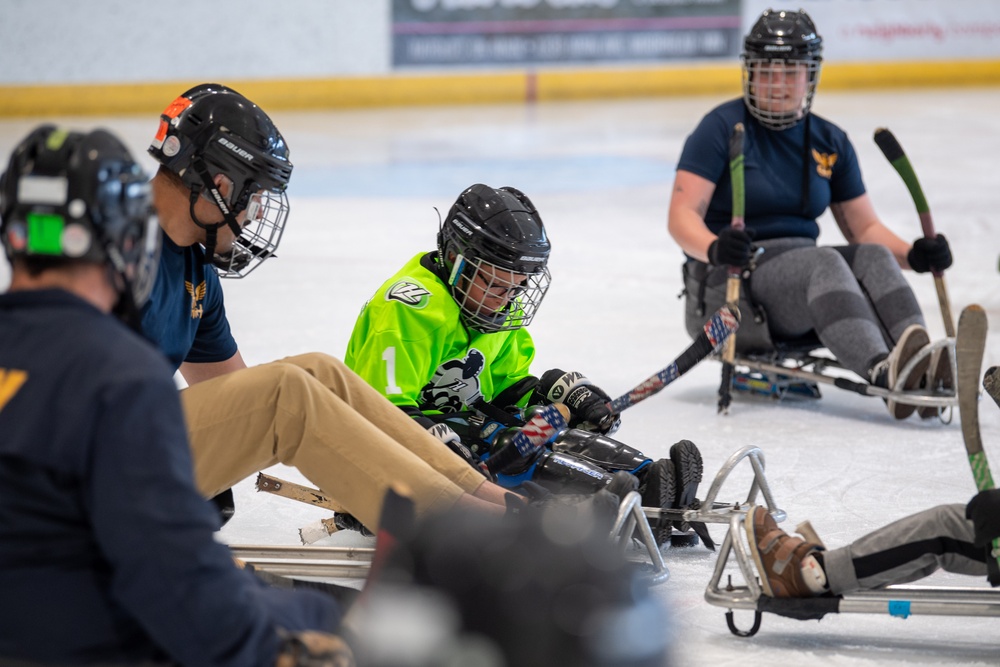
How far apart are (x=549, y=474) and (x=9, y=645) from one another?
4.84 feet

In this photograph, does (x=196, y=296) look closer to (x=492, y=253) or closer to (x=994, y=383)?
(x=492, y=253)

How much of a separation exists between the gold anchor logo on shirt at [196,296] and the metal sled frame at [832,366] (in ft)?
6.21

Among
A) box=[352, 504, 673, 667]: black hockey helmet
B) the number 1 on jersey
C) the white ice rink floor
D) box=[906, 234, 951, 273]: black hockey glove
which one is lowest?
the white ice rink floor

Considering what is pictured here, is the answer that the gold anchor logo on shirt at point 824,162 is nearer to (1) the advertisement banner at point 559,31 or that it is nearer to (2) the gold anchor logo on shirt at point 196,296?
(2) the gold anchor logo on shirt at point 196,296

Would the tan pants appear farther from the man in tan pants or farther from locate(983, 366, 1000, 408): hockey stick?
locate(983, 366, 1000, 408): hockey stick

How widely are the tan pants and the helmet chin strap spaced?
362 mm

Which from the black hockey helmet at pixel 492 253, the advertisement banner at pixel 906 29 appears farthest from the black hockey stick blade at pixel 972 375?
the advertisement banner at pixel 906 29

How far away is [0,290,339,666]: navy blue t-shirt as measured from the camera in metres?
1.39

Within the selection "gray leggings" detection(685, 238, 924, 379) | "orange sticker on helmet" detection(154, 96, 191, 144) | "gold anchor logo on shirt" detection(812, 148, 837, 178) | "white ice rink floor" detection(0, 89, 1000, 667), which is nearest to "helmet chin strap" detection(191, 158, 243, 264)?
"orange sticker on helmet" detection(154, 96, 191, 144)

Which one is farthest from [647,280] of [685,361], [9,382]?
[9,382]

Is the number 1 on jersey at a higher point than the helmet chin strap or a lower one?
lower

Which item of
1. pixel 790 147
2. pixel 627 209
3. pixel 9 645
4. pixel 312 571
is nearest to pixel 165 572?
pixel 9 645

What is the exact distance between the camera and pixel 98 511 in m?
1.40

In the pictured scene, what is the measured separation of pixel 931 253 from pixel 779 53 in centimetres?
75
